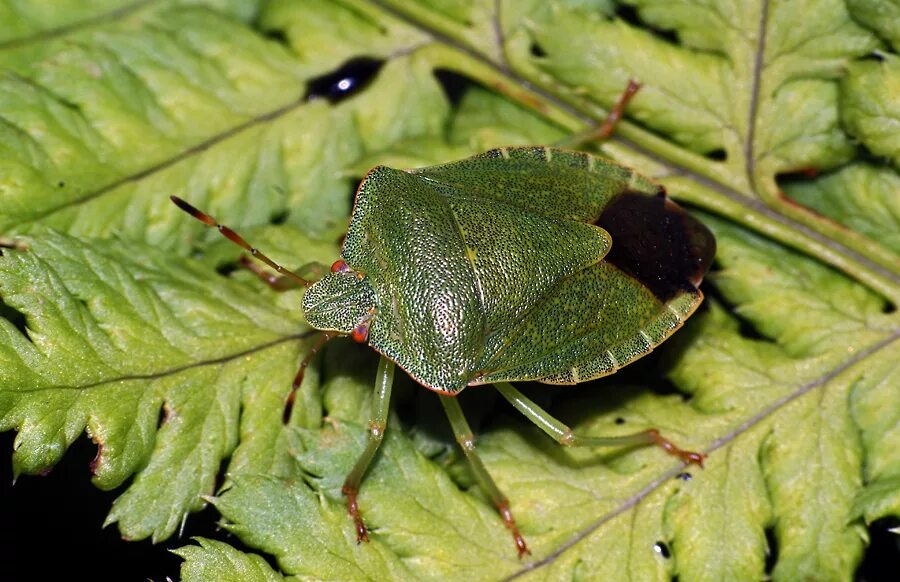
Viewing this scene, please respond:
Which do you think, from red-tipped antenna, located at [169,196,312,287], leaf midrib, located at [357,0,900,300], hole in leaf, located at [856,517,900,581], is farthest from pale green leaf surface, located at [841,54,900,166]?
red-tipped antenna, located at [169,196,312,287]

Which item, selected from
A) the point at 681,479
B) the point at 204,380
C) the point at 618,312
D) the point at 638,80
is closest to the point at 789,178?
the point at 638,80

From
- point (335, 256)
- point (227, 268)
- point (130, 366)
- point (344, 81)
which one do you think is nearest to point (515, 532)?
point (335, 256)

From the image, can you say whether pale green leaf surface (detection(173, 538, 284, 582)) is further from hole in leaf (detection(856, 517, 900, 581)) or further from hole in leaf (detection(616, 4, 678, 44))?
hole in leaf (detection(616, 4, 678, 44))

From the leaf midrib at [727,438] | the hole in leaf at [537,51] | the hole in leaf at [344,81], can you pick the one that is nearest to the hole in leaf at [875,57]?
the leaf midrib at [727,438]

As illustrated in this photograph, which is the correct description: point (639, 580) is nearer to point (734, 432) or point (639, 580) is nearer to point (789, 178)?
point (734, 432)

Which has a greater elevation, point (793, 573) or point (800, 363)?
point (800, 363)

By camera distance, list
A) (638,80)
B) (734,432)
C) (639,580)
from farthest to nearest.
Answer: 1. (638,80)
2. (734,432)
3. (639,580)

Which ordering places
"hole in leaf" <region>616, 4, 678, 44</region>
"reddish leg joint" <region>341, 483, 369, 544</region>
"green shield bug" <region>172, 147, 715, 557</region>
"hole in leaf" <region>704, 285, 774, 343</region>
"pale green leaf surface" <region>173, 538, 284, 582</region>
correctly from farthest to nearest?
"hole in leaf" <region>616, 4, 678, 44</region> → "hole in leaf" <region>704, 285, 774, 343</region> → "green shield bug" <region>172, 147, 715, 557</region> → "reddish leg joint" <region>341, 483, 369, 544</region> → "pale green leaf surface" <region>173, 538, 284, 582</region>
